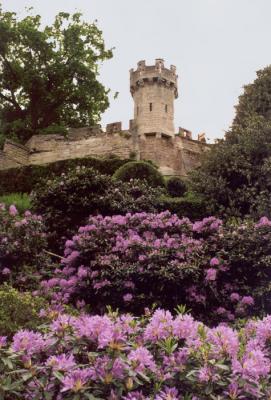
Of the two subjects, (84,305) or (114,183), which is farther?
(114,183)

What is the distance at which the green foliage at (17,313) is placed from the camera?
20.1ft

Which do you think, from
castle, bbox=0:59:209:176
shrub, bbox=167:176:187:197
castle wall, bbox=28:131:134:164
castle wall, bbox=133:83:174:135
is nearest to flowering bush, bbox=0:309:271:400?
shrub, bbox=167:176:187:197

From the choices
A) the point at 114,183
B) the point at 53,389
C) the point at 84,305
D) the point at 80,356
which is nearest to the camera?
the point at 53,389

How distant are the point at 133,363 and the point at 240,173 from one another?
14.4 m

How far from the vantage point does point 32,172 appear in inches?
962

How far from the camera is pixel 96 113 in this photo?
39.6 metres

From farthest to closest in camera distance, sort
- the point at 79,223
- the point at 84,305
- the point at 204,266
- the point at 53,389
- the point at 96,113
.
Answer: the point at 96,113 < the point at 79,223 < the point at 204,266 < the point at 84,305 < the point at 53,389

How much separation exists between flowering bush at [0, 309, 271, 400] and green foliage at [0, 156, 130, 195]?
19.6 meters

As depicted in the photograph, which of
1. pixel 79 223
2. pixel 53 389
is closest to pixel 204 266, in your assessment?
pixel 79 223

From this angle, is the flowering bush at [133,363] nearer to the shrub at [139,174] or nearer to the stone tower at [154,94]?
the shrub at [139,174]

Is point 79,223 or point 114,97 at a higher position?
point 114,97

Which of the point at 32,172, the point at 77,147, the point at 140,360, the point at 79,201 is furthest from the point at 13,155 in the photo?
the point at 140,360

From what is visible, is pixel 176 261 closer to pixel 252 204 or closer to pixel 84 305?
pixel 84 305

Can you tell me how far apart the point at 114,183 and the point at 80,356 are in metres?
12.2
